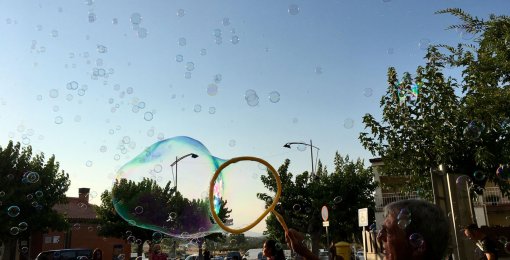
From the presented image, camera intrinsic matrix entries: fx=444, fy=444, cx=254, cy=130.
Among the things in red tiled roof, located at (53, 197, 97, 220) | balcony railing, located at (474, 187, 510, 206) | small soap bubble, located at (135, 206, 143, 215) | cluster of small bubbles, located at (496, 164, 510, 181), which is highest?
red tiled roof, located at (53, 197, 97, 220)

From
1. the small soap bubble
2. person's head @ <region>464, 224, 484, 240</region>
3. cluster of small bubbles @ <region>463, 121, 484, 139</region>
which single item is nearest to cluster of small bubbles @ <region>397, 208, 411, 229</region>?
person's head @ <region>464, 224, 484, 240</region>

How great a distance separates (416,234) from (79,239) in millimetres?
48188

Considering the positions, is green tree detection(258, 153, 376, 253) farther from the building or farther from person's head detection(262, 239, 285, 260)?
person's head detection(262, 239, 285, 260)

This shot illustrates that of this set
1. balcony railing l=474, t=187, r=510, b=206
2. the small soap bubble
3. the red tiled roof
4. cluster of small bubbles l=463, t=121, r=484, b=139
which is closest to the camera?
cluster of small bubbles l=463, t=121, r=484, b=139

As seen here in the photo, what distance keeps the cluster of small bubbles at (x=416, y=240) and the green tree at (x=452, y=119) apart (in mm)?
6147

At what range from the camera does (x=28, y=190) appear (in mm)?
31344

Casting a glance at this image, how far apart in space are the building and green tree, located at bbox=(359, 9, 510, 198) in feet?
114

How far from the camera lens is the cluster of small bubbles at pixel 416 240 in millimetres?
1951

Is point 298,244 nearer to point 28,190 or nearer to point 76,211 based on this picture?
point 28,190

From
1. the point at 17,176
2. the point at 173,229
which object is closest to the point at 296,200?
the point at 17,176

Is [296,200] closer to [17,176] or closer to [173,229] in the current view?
[17,176]

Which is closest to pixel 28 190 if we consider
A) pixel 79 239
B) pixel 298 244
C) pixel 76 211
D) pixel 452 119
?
pixel 79 239

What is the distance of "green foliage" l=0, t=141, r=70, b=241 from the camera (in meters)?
30.2

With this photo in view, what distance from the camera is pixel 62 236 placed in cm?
4322
